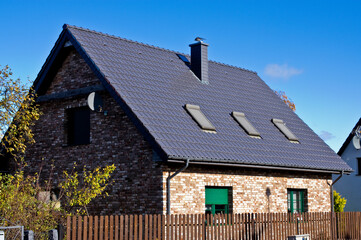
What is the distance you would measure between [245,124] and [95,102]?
5.82 metres

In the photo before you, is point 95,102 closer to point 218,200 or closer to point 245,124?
point 218,200

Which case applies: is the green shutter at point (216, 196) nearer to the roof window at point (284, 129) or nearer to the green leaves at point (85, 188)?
the green leaves at point (85, 188)

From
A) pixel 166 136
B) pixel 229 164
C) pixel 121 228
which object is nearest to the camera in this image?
pixel 121 228

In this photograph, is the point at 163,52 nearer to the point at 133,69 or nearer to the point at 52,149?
the point at 133,69

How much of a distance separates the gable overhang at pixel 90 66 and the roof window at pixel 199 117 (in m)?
2.80

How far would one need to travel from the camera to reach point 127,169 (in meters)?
17.6

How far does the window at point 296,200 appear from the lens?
21578mm

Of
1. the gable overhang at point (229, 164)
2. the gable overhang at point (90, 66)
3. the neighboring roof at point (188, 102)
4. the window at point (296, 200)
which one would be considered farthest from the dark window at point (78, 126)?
the window at point (296, 200)

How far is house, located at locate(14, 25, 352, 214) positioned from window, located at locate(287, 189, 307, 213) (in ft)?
0.13

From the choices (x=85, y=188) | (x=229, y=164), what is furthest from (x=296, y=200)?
(x=85, y=188)

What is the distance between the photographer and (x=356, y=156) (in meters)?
36.2

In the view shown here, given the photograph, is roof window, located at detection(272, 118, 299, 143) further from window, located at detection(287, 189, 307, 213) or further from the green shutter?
the green shutter

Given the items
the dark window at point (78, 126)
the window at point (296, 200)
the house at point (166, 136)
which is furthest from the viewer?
the window at point (296, 200)

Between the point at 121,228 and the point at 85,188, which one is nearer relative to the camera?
the point at 121,228
